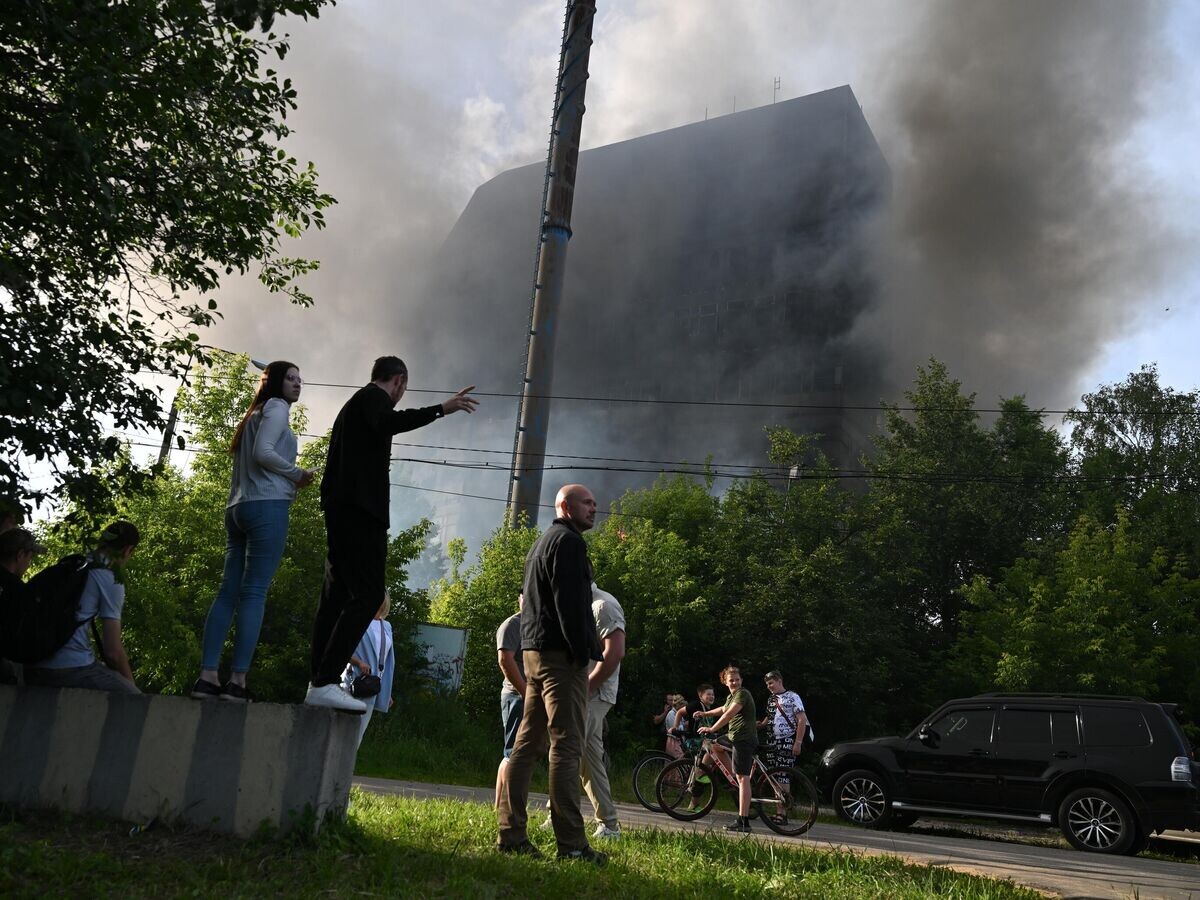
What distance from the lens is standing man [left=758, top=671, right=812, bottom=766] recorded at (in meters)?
12.8

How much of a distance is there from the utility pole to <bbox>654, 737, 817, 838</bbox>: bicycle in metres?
18.1

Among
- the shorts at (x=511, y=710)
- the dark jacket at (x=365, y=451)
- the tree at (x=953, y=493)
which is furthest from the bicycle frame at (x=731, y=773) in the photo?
the tree at (x=953, y=493)

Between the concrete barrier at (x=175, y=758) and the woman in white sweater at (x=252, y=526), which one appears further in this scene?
the woman in white sweater at (x=252, y=526)

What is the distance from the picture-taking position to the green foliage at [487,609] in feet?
79.5

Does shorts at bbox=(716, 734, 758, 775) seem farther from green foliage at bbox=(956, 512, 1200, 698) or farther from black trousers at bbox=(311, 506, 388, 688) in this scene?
green foliage at bbox=(956, 512, 1200, 698)

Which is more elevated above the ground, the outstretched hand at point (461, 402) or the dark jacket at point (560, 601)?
the outstretched hand at point (461, 402)

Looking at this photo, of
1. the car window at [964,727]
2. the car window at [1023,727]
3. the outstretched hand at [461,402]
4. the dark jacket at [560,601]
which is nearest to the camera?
the outstretched hand at [461,402]

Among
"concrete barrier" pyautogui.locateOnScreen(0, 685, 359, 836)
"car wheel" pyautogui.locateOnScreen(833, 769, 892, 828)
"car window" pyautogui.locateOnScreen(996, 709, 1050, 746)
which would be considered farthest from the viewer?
"car wheel" pyautogui.locateOnScreen(833, 769, 892, 828)

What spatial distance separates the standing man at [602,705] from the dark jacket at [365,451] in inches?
84.7

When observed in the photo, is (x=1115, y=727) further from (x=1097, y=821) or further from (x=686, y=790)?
(x=686, y=790)

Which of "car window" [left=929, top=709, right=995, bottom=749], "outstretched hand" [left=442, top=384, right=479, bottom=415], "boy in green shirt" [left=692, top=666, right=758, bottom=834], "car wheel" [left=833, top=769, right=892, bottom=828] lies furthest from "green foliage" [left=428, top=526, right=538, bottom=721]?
"outstretched hand" [left=442, top=384, right=479, bottom=415]

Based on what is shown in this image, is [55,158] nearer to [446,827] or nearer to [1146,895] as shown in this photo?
[446,827]

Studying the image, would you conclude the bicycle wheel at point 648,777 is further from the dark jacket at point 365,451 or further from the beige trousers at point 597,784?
the dark jacket at point 365,451

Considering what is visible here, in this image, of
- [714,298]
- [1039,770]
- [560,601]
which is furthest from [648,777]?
[714,298]
